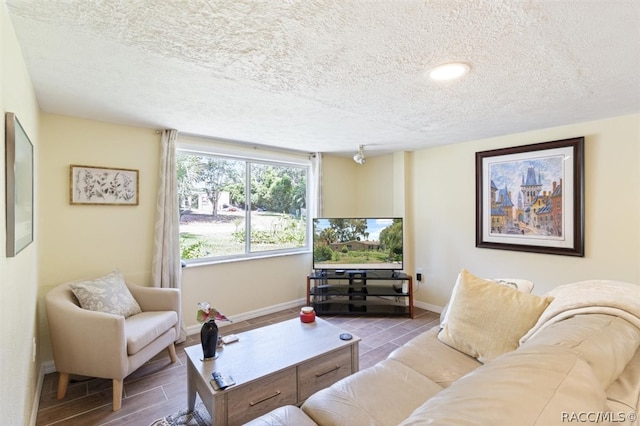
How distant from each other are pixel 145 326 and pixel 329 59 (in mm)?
2345

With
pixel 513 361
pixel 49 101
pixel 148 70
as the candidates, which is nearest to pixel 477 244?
pixel 513 361

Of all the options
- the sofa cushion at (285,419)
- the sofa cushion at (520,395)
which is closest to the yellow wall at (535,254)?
the sofa cushion at (520,395)

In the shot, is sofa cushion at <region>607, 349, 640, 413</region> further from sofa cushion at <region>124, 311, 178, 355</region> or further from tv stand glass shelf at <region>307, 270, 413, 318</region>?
tv stand glass shelf at <region>307, 270, 413, 318</region>

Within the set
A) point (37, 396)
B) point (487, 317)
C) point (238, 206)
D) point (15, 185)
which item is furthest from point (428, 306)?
point (15, 185)

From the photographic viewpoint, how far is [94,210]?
2.74 metres

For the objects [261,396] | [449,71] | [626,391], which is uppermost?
[449,71]

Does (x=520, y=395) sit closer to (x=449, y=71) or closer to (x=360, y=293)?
(x=449, y=71)

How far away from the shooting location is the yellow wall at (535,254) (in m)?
2.57

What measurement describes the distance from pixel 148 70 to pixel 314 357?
2.04 m

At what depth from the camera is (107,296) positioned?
2.35m

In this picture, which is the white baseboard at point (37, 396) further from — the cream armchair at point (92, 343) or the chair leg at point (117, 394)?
the chair leg at point (117, 394)

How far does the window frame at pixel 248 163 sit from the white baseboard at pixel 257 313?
2.24 ft

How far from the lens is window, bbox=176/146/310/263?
3445mm

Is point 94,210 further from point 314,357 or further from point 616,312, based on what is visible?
point 616,312
